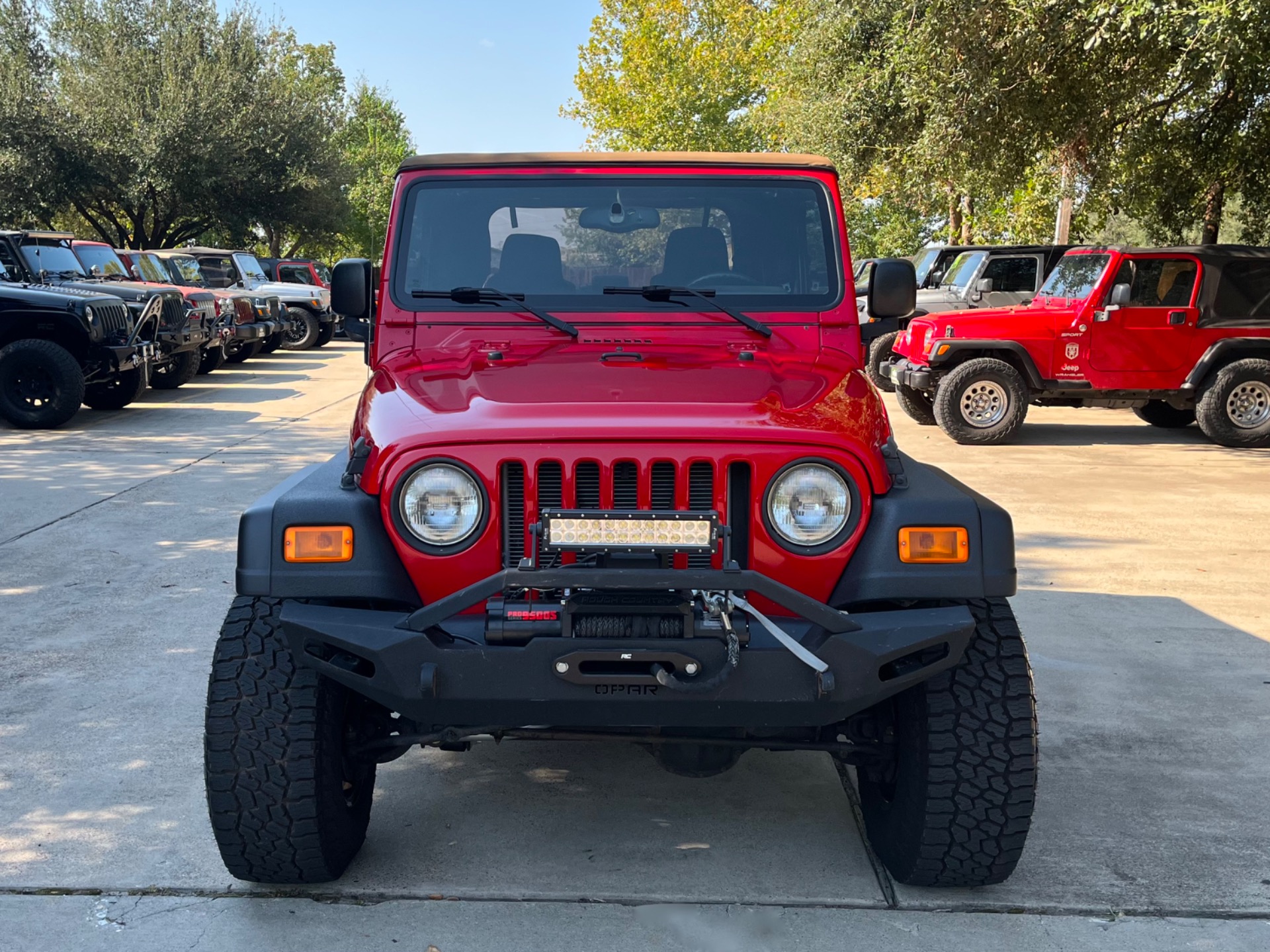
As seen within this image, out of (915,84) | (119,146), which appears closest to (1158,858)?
(915,84)

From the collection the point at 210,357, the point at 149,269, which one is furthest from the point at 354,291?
the point at 210,357

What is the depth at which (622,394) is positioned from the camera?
10.8ft

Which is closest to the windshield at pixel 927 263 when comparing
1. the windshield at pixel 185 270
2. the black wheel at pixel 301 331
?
the windshield at pixel 185 270

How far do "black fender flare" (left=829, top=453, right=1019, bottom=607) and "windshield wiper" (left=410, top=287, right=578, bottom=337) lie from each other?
→ 1.29 meters

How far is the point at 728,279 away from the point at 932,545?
4.54ft

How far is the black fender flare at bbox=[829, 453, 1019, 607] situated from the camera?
117 inches

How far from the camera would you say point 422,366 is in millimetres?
3771

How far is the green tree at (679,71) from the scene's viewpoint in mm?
43031

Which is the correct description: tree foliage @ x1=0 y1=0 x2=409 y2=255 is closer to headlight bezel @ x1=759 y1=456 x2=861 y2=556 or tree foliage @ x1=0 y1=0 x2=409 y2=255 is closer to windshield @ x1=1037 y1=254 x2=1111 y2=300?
windshield @ x1=1037 y1=254 x2=1111 y2=300

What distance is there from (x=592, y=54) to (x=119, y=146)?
730 inches

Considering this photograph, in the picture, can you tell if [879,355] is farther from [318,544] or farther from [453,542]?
[318,544]

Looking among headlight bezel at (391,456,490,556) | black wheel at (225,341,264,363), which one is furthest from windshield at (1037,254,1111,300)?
black wheel at (225,341,264,363)

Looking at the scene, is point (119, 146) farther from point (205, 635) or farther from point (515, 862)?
point (515, 862)

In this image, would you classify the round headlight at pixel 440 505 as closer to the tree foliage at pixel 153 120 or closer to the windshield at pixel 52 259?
the windshield at pixel 52 259
